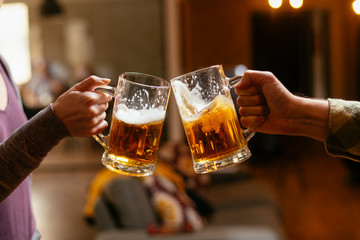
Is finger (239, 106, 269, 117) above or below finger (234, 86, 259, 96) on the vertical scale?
below

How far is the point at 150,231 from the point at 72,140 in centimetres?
448

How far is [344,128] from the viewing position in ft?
3.41

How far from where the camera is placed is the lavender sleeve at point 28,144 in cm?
88

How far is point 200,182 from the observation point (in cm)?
431

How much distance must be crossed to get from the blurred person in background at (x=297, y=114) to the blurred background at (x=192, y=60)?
9.16 ft

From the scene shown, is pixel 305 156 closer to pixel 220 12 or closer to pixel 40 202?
pixel 220 12

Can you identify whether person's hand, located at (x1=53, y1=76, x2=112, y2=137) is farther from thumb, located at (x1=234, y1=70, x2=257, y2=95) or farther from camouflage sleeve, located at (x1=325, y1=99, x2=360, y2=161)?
camouflage sleeve, located at (x1=325, y1=99, x2=360, y2=161)


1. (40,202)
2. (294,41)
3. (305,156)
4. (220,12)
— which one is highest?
(220,12)

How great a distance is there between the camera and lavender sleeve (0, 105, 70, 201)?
0.88 meters

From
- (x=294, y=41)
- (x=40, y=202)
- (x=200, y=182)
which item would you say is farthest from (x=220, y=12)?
(x=294, y=41)

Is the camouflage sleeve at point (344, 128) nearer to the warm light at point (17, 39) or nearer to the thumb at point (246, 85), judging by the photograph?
the thumb at point (246, 85)

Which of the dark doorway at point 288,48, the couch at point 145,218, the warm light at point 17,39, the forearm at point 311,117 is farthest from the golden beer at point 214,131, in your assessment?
the dark doorway at point 288,48

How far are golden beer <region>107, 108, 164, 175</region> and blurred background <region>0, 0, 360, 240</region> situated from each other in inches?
108

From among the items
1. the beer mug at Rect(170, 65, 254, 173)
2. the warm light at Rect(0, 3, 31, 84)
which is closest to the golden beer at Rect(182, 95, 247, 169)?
the beer mug at Rect(170, 65, 254, 173)
